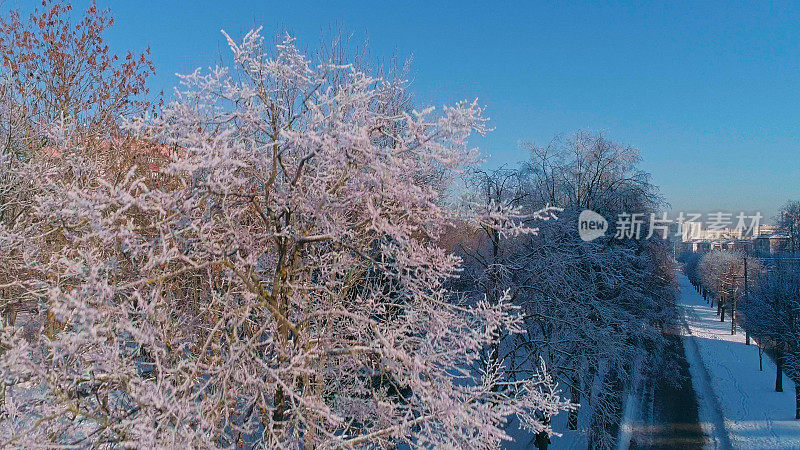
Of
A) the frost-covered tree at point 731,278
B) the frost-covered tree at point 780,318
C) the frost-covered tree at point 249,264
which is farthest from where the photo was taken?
the frost-covered tree at point 731,278

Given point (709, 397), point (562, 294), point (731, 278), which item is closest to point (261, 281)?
point (562, 294)

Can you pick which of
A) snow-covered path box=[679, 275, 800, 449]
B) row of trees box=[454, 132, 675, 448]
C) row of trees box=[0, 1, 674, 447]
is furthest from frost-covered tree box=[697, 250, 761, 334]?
row of trees box=[0, 1, 674, 447]

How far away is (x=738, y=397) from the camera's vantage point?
816 inches

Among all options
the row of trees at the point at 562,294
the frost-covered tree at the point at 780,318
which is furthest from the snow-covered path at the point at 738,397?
the row of trees at the point at 562,294

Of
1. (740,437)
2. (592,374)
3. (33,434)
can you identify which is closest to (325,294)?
(33,434)

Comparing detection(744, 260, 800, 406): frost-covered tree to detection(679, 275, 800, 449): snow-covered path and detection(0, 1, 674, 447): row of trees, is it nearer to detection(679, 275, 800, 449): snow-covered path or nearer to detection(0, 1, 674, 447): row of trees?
detection(679, 275, 800, 449): snow-covered path

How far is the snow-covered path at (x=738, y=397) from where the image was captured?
16.2 metres

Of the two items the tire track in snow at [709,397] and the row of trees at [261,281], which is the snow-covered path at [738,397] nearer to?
the tire track in snow at [709,397]

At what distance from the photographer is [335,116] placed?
4.06 m

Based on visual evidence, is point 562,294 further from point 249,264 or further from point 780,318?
point 780,318

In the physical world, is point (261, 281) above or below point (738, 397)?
above

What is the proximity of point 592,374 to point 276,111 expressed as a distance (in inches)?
407

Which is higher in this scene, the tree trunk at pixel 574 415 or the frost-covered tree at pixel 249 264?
the frost-covered tree at pixel 249 264

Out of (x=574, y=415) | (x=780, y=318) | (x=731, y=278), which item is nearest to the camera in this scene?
(x=574, y=415)
